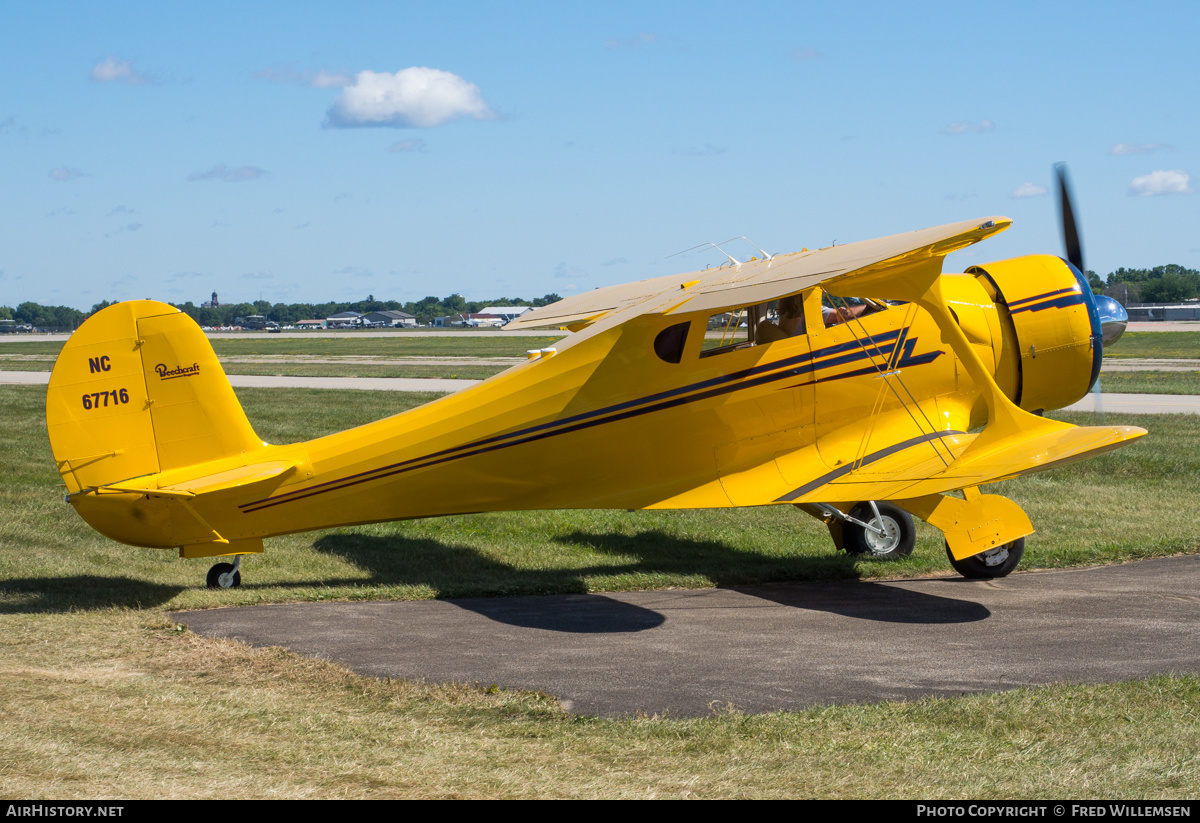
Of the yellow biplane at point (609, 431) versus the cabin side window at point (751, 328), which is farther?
the cabin side window at point (751, 328)

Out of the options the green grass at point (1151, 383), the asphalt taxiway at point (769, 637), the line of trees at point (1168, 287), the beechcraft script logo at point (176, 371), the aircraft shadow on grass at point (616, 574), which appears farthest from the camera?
the line of trees at point (1168, 287)

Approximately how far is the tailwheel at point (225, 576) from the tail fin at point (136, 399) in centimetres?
109

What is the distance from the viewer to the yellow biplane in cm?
898

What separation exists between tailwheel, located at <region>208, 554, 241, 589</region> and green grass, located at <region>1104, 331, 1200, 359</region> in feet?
120

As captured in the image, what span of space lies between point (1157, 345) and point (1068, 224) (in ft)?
154

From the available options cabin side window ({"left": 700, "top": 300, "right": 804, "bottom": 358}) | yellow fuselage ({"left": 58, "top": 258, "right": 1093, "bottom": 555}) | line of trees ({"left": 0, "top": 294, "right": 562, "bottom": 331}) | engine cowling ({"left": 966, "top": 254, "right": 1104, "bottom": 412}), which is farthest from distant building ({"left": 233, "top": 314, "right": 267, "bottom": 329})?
engine cowling ({"left": 966, "top": 254, "right": 1104, "bottom": 412})

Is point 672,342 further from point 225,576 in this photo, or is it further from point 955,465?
point 225,576

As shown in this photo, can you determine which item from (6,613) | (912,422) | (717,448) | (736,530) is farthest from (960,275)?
(6,613)

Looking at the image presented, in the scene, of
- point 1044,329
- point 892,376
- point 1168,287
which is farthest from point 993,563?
point 1168,287

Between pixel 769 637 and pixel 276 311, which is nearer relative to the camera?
pixel 769 637

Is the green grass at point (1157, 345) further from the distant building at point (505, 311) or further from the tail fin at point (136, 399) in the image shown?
the distant building at point (505, 311)

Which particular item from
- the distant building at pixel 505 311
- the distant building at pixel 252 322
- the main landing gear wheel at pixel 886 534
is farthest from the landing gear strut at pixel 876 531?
the distant building at pixel 505 311

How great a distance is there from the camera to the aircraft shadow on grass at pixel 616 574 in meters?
8.62

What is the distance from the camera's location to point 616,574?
Answer: 1041 centimetres
